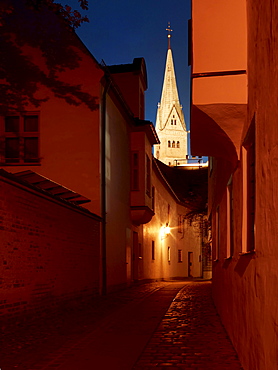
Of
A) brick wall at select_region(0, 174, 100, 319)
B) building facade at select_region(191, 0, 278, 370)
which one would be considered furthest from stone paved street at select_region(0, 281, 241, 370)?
building facade at select_region(191, 0, 278, 370)

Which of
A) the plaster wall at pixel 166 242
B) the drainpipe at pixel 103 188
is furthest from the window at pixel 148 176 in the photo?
the drainpipe at pixel 103 188

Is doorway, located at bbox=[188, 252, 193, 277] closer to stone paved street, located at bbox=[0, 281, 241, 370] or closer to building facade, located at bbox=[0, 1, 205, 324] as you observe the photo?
building facade, located at bbox=[0, 1, 205, 324]

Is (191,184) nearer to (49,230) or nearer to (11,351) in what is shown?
(49,230)

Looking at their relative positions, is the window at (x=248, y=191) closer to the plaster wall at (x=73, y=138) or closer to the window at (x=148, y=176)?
the plaster wall at (x=73, y=138)

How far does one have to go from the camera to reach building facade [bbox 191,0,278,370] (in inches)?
157

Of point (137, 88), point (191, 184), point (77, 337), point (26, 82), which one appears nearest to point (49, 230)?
point (77, 337)

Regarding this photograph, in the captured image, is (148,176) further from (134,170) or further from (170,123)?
(170,123)

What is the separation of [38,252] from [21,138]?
7.07 metres

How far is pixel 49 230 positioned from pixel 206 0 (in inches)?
248

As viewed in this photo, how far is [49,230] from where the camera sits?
10.7 m

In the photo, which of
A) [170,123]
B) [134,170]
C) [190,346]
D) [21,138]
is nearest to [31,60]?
[21,138]

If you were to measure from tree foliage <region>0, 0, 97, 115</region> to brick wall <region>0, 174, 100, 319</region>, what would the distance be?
4.88 meters

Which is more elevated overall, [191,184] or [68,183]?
[191,184]

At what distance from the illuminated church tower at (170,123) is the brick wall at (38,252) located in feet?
326
